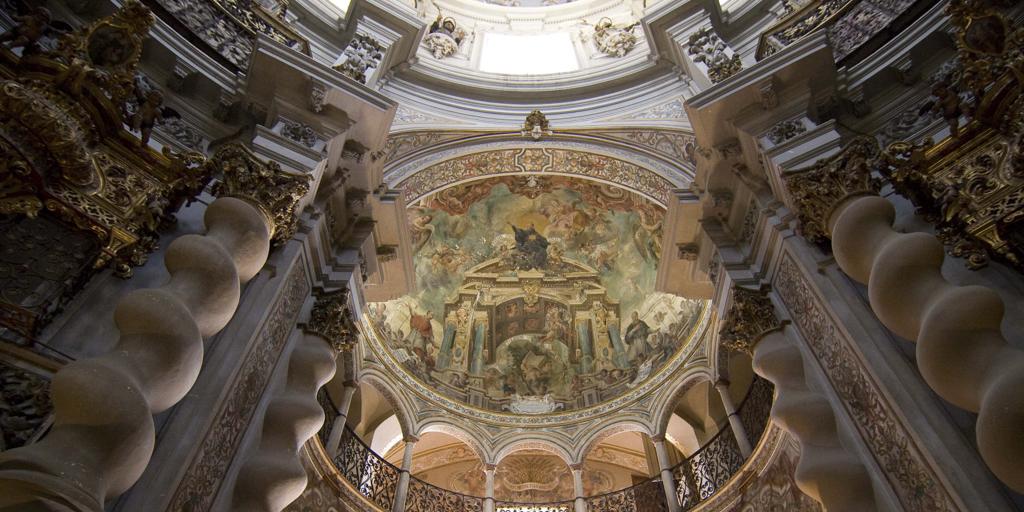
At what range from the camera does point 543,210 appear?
12.2 meters

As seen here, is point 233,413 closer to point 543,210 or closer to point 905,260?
point 905,260

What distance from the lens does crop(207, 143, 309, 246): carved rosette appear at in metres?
5.04

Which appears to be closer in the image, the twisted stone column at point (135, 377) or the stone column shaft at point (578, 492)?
the twisted stone column at point (135, 377)

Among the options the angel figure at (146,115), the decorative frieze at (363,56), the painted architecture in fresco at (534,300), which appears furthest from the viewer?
the painted architecture in fresco at (534,300)

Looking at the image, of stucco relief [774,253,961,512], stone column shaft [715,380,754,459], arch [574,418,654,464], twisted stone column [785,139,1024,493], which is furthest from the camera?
arch [574,418,654,464]

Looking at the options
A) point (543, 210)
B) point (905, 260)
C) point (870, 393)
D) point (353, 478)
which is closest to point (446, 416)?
point (353, 478)

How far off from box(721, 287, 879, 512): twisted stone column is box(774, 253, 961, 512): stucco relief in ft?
0.66

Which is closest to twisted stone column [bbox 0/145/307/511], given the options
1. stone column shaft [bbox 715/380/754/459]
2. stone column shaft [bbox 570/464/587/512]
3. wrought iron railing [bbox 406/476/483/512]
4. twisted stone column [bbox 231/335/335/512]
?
twisted stone column [bbox 231/335/335/512]

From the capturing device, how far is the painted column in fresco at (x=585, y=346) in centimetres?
1235

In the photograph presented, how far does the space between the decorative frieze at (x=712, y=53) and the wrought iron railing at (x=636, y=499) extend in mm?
6331

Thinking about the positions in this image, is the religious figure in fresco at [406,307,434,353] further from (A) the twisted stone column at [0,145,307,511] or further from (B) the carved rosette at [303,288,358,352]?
(A) the twisted stone column at [0,145,307,511]

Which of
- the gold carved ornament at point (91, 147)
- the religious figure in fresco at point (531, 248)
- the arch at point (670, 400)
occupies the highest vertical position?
the religious figure in fresco at point (531, 248)

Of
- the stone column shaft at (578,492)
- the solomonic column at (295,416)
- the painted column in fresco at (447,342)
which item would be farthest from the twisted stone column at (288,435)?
the painted column in fresco at (447,342)

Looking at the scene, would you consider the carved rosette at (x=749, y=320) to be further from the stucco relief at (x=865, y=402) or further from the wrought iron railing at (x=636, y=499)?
the wrought iron railing at (x=636, y=499)
